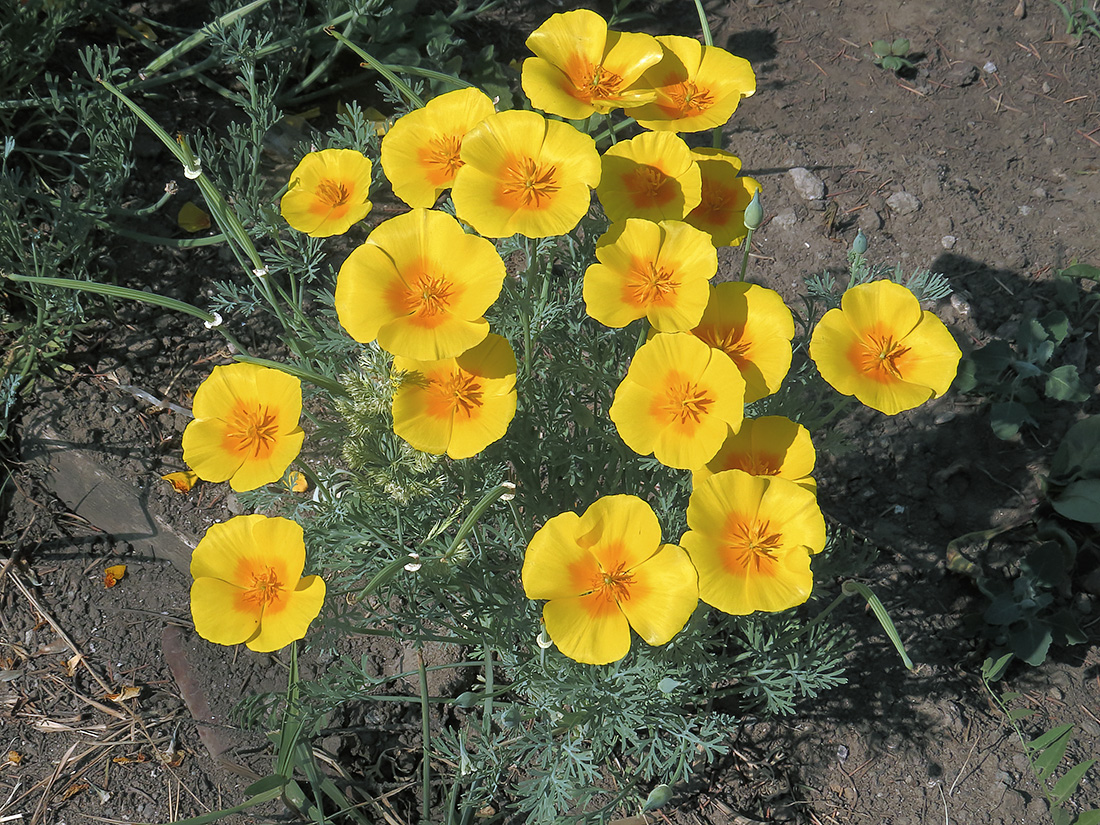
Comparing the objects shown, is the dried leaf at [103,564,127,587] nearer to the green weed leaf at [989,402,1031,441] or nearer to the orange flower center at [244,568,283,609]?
the orange flower center at [244,568,283,609]

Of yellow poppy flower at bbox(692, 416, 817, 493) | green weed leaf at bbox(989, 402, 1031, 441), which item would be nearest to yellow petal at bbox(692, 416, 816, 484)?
yellow poppy flower at bbox(692, 416, 817, 493)

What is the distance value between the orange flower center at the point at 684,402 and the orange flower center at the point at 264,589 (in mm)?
806

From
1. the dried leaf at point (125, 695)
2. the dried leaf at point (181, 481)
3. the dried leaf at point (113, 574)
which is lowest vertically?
the dried leaf at point (125, 695)

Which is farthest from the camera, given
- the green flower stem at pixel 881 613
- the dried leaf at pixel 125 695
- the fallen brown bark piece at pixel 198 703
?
the dried leaf at pixel 125 695

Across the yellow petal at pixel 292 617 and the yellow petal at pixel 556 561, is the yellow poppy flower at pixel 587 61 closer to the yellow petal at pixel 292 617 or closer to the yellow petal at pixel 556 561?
the yellow petal at pixel 556 561

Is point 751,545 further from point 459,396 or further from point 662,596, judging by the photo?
point 459,396

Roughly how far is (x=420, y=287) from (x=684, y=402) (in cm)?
55

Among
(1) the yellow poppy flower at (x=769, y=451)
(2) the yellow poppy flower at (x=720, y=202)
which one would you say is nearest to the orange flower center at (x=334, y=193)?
(2) the yellow poppy flower at (x=720, y=202)

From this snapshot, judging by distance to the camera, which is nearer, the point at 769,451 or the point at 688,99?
the point at 769,451

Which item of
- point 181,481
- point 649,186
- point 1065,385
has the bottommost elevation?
point 181,481

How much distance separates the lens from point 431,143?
1812 millimetres

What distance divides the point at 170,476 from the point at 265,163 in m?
1.24

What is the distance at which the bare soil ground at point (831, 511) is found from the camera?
Result: 2307 mm

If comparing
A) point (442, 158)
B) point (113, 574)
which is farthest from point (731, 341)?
point (113, 574)
